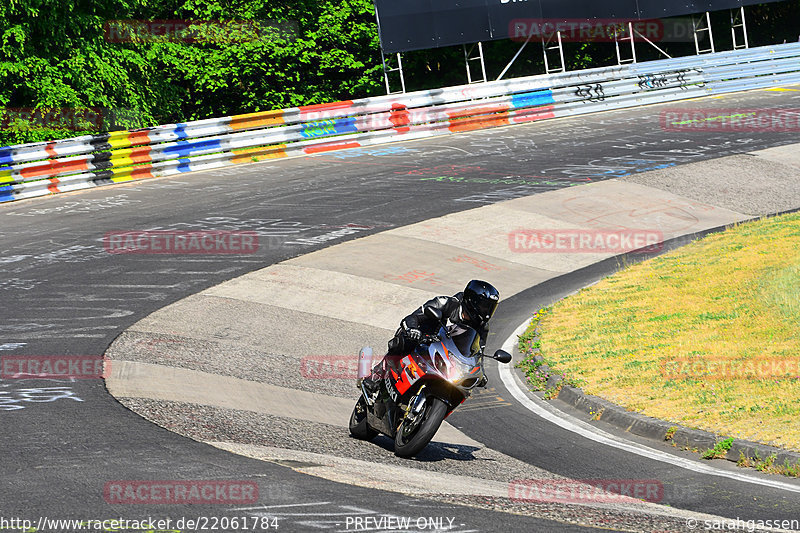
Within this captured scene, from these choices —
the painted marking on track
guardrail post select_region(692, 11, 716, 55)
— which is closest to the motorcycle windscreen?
the painted marking on track

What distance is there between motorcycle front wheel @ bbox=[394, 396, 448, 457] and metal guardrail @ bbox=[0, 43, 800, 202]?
16.6 metres

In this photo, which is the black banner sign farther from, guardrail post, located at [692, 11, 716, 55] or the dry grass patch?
the dry grass patch

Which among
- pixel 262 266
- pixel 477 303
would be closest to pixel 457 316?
pixel 477 303

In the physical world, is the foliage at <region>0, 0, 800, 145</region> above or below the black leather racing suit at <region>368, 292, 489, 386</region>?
above

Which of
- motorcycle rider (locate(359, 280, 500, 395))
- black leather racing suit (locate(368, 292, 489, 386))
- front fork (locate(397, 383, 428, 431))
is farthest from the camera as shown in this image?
black leather racing suit (locate(368, 292, 489, 386))

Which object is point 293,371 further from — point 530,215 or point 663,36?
point 663,36

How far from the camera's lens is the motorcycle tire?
9.19m

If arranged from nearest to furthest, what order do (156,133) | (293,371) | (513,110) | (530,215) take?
1. (293,371)
2. (530,215)
3. (156,133)
4. (513,110)

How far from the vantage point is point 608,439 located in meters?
9.65

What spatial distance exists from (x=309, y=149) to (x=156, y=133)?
185 inches

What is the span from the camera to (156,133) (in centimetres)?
2412

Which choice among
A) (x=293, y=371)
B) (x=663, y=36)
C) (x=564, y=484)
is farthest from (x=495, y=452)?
(x=663, y=36)

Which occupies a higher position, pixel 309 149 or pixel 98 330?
pixel 309 149

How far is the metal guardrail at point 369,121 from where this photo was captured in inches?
899
